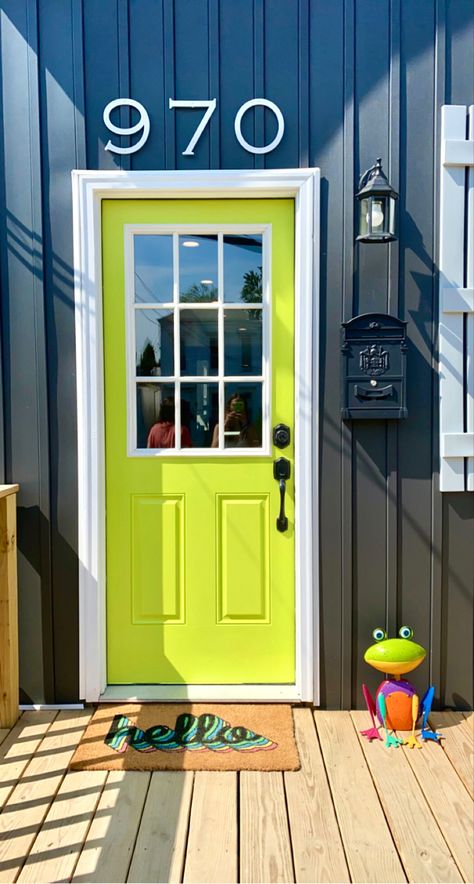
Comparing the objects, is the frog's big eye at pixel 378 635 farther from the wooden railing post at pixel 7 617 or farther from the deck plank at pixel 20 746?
the wooden railing post at pixel 7 617

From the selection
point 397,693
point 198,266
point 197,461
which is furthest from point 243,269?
point 397,693

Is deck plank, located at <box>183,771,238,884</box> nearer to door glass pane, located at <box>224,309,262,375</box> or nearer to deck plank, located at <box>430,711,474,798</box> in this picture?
deck plank, located at <box>430,711,474,798</box>

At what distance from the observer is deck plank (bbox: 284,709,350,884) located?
1.70 metres

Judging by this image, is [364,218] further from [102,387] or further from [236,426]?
[102,387]

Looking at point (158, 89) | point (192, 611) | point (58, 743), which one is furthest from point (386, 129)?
point (58, 743)

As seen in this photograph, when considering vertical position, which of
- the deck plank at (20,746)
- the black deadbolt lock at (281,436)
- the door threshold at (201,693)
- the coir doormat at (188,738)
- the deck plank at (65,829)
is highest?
the black deadbolt lock at (281,436)

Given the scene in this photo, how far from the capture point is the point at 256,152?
8.04 feet

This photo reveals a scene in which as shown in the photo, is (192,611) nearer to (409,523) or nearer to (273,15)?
(409,523)

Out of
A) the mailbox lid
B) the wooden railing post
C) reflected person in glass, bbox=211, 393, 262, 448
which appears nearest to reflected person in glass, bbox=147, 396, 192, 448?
reflected person in glass, bbox=211, 393, 262, 448

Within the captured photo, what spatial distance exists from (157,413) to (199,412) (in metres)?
0.18

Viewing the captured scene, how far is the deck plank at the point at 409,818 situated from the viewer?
1705 mm

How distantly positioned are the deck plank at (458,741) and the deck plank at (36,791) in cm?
137

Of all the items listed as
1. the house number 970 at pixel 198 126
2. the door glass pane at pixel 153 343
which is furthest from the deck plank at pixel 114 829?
the house number 970 at pixel 198 126

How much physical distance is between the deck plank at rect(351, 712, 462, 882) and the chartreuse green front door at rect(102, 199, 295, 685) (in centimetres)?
54
